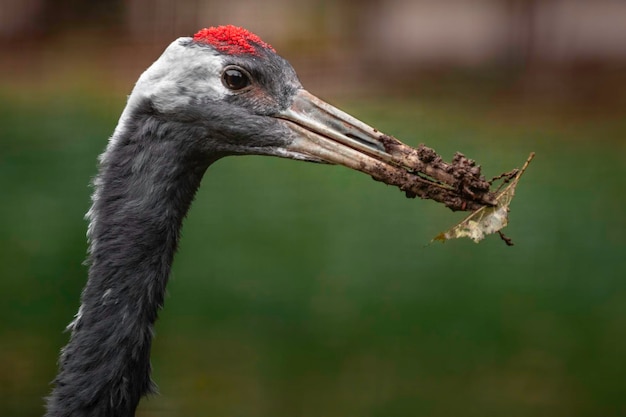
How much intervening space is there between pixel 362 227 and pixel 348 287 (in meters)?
0.36

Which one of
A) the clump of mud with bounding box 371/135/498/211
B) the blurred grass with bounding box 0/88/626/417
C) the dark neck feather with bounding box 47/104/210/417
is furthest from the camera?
the blurred grass with bounding box 0/88/626/417

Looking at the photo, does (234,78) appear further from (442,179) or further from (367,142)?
(442,179)

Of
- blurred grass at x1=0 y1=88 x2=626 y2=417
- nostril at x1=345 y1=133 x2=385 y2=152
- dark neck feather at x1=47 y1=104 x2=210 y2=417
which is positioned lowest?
blurred grass at x1=0 y1=88 x2=626 y2=417

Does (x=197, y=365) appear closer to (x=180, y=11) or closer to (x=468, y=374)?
(x=468, y=374)

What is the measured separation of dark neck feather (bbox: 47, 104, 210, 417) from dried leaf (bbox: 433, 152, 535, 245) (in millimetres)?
903

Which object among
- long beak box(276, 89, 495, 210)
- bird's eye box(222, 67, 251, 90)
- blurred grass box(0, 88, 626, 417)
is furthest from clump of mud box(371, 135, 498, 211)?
blurred grass box(0, 88, 626, 417)

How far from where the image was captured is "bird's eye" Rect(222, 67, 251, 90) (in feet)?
9.16

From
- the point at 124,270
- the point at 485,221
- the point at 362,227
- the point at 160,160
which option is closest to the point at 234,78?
the point at 160,160

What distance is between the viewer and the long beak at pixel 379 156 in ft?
8.51

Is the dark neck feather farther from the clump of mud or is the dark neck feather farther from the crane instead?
the clump of mud

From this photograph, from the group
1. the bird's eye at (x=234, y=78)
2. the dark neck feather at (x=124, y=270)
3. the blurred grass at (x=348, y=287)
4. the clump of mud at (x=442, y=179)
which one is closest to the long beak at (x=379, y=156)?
the clump of mud at (x=442, y=179)

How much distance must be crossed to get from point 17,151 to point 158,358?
58.4 inches

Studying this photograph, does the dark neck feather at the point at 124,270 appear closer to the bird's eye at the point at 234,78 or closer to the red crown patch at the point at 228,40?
Answer: the bird's eye at the point at 234,78

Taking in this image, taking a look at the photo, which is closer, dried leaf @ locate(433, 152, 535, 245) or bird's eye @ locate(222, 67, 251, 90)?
dried leaf @ locate(433, 152, 535, 245)
